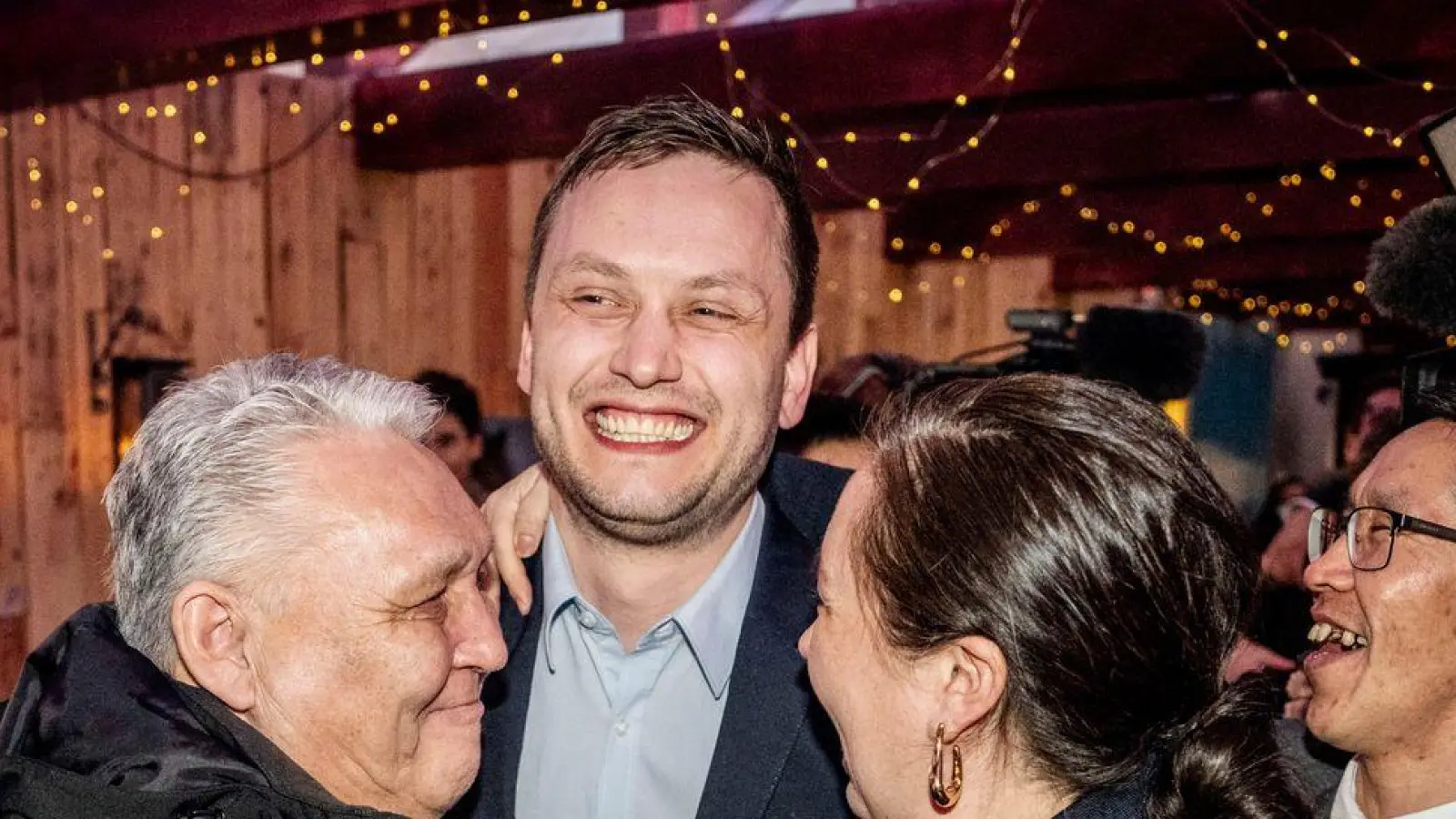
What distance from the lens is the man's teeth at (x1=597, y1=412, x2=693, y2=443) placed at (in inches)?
64.4

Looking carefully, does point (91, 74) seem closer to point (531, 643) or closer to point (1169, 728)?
point (531, 643)

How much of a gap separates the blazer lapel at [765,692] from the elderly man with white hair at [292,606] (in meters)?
0.33

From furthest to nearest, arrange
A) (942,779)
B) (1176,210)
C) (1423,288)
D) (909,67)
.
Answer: (1176,210) → (909,67) → (1423,288) → (942,779)

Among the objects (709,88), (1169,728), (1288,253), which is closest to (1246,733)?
(1169,728)

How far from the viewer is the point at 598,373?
1.65 m

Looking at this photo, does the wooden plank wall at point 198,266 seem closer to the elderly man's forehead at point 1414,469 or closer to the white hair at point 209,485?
the white hair at point 209,485

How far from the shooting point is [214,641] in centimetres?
130

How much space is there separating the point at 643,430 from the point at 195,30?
3146 millimetres

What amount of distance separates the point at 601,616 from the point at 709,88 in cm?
329

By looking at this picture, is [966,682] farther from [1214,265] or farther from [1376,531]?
[1214,265]

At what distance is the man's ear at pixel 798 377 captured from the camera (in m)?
1.80

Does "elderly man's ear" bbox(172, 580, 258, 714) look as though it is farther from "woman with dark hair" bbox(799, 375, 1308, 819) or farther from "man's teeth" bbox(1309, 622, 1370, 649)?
"man's teeth" bbox(1309, 622, 1370, 649)

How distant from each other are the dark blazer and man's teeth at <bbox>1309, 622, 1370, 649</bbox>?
0.78 meters

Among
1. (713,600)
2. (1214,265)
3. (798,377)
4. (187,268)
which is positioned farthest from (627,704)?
(1214,265)
